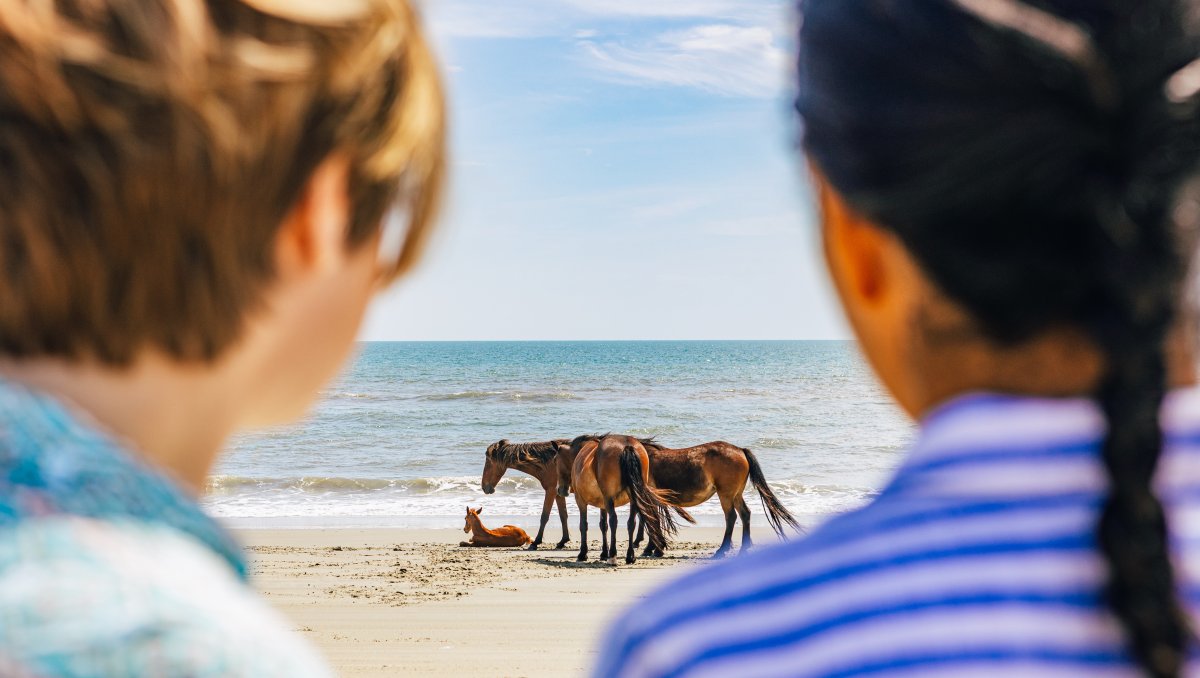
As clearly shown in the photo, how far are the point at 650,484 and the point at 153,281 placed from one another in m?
10.4

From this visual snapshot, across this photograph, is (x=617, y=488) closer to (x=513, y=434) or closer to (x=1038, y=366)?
(x=1038, y=366)

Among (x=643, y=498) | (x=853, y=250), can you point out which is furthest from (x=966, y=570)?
(x=643, y=498)

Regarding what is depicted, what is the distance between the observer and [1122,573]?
2.13 feet

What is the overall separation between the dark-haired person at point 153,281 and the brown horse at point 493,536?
35.7 ft

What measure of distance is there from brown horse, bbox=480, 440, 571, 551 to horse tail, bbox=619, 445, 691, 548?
1433 millimetres

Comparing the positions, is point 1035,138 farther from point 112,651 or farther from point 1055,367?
point 112,651

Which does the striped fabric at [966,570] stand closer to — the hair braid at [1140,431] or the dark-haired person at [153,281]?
the hair braid at [1140,431]

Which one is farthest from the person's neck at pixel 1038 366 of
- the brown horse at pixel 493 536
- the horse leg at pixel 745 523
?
the brown horse at pixel 493 536

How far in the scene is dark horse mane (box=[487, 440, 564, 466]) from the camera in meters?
12.3

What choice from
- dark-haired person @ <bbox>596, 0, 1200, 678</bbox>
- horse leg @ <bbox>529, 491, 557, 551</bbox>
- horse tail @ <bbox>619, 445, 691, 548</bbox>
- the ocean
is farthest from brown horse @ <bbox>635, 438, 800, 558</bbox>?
dark-haired person @ <bbox>596, 0, 1200, 678</bbox>

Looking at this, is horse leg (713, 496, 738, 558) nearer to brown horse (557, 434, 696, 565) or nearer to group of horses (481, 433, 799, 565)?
group of horses (481, 433, 799, 565)

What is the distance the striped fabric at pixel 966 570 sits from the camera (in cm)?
67

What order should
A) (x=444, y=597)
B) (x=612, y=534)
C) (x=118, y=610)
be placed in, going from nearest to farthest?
(x=118, y=610) → (x=444, y=597) → (x=612, y=534)

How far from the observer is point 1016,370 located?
717 millimetres
